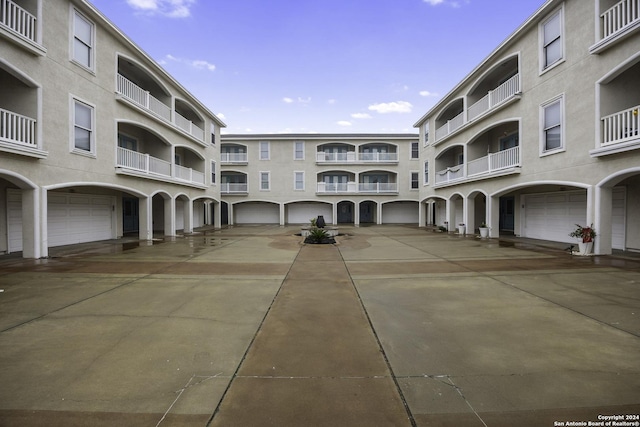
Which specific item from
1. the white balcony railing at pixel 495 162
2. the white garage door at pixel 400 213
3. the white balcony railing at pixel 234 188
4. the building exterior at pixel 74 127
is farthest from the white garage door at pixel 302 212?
the white balcony railing at pixel 495 162

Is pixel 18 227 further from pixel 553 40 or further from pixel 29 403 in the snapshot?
pixel 553 40

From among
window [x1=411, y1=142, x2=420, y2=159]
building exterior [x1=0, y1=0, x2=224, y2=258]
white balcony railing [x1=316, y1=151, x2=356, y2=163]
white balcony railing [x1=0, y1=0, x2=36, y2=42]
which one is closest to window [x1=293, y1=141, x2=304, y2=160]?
white balcony railing [x1=316, y1=151, x2=356, y2=163]

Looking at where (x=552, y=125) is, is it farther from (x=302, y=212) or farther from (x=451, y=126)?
(x=302, y=212)

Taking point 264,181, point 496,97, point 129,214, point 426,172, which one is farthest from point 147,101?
point 426,172

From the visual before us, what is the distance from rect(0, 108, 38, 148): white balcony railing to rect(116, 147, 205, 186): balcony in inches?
158

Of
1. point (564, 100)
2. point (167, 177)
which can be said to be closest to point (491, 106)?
point (564, 100)

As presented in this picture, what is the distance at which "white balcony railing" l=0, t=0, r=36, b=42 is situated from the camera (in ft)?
31.9

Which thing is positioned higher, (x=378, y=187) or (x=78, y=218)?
(x=378, y=187)

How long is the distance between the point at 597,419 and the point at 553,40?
1564 cm

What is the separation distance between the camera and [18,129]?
10.1 metres

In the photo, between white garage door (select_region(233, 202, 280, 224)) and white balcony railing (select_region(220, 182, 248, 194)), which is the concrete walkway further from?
white garage door (select_region(233, 202, 280, 224))

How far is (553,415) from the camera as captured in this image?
262 centimetres

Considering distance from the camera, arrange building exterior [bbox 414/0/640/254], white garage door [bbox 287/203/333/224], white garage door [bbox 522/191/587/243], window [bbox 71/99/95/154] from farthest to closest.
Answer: white garage door [bbox 287/203/333/224] < white garage door [bbox 522/191/587/243] < window [bbox 71/99/95/154] < building exterior [bbox 414/0/640/254]
